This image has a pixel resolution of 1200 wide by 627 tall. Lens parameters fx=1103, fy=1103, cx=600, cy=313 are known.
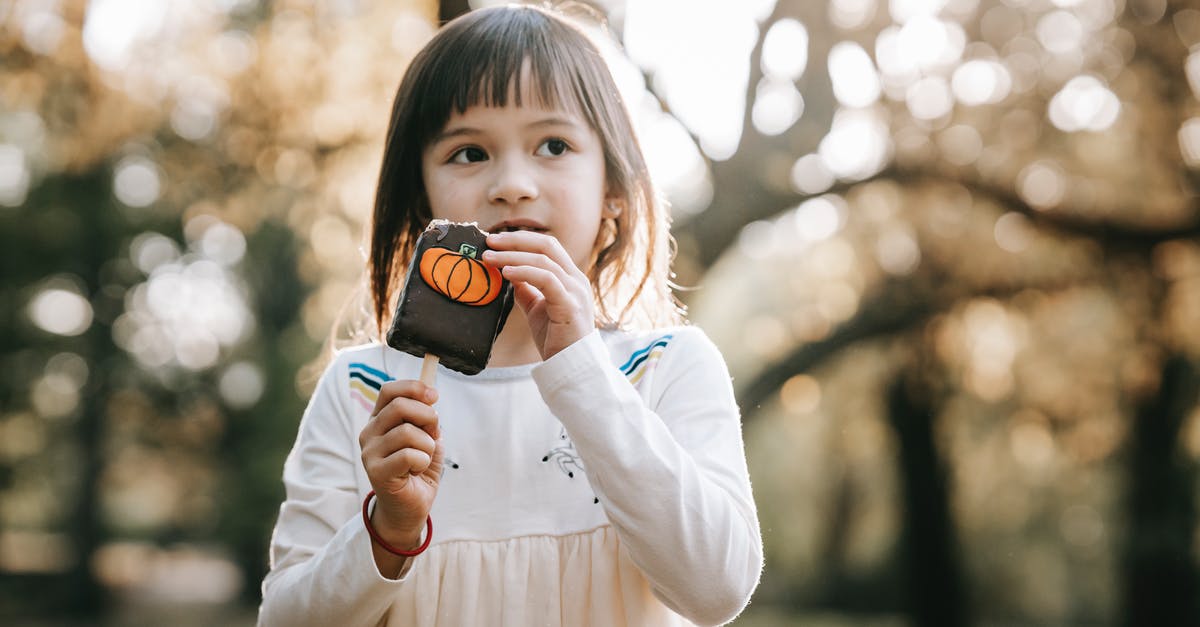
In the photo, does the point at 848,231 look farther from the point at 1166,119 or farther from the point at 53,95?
the point at 53,95

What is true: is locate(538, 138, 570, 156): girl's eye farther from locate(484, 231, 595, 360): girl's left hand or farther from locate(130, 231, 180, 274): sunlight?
locate(130, 231, 180, 274): sunlight

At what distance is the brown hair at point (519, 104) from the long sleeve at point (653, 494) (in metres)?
0.42

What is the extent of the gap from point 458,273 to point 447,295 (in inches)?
1.5

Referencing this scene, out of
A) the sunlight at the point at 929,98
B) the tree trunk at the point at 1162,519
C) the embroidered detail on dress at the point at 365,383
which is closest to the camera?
the embroidered detail on dress at the point at 365,383

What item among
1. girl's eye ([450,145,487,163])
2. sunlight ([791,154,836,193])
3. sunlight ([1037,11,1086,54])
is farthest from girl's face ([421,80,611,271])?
sunlight ([1037,11,1086,54])

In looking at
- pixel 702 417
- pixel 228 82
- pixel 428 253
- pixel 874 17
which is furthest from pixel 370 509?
pixel 228 82

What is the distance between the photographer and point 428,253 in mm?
1591

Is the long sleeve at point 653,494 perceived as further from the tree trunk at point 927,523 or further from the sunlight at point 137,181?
the sunlight at point 137,181

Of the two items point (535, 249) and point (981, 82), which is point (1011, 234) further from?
point (535, 249)

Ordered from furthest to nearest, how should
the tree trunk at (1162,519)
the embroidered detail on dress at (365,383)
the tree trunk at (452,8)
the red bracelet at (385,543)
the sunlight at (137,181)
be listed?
the sunlight at (137,181) < the tree trunk at (1162,519) < the tree trunk at (452,8) < the embroidered detail on dress at (365,383) < the red bracelet at (385,543)

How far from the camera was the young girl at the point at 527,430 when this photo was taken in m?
1.53

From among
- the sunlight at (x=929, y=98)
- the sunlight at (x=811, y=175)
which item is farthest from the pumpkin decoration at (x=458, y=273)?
the sunlight at (x=929, y=98)

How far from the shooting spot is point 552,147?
182cm

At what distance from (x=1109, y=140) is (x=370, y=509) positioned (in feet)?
29.3
